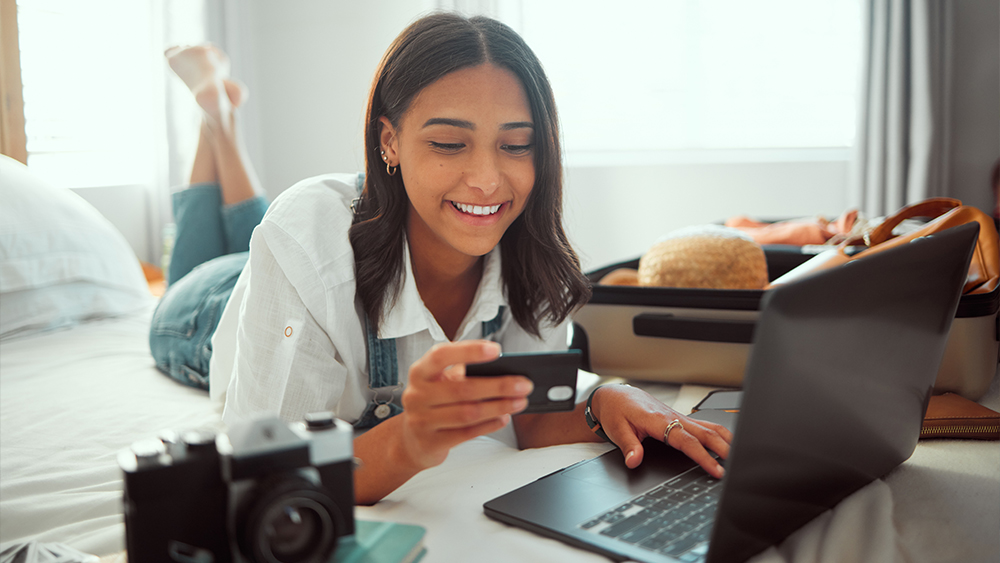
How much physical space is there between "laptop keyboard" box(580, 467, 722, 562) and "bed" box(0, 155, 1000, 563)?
0.04 metres

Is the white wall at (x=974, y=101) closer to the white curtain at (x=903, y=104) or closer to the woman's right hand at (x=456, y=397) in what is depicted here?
the white curtain at (x=903, y=104)

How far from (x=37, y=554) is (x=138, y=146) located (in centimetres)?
264

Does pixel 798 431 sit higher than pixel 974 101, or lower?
lower

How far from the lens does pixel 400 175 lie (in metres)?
1.04

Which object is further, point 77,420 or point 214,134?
point 214,134

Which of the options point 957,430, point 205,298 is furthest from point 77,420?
point 957,430

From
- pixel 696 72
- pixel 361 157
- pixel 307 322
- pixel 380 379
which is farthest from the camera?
pixel 696 72

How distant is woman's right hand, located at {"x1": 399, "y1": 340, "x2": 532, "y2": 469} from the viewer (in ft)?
1.75

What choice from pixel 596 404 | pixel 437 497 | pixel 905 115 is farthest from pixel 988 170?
pixel 437 497

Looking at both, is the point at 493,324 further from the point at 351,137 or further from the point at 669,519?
the point at 351,137

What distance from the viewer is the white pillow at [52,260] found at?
56.3 inches

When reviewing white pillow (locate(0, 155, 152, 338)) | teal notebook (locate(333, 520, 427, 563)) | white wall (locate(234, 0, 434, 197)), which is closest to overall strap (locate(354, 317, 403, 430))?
teal notebook (locate(333, 520, 427, 563))

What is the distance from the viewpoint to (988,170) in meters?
2.87

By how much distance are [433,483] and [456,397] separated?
0.24 m
